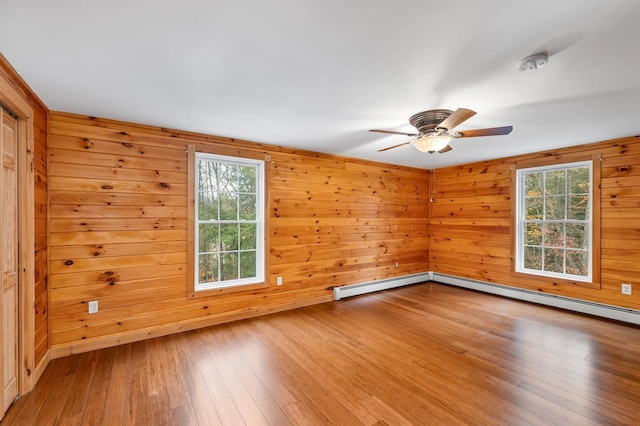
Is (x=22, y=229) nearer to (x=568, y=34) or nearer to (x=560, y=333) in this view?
(x=568, y=34)

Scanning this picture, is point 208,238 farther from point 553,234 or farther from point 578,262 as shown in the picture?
point 578,262

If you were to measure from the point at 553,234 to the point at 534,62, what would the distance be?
3685 millimetres

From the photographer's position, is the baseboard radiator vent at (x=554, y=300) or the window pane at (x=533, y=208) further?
the window pane at (x=533, y=208)

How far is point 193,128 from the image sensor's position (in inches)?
130

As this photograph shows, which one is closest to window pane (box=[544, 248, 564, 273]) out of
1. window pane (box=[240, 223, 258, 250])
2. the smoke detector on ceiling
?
the smoke detector on ceiling

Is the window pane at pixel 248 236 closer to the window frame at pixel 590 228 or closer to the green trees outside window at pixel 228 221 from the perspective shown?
the green trees outside window at pixel 228 221

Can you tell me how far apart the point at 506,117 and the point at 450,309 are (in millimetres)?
2695

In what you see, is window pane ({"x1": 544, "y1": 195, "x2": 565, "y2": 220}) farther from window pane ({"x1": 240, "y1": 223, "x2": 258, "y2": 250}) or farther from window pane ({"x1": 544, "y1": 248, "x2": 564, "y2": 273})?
window pane ({"x1": 240, "y1": 223, "x2": 258, "y2": 250})

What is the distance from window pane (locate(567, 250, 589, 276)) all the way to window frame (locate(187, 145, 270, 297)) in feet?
14.4

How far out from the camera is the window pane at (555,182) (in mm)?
4328

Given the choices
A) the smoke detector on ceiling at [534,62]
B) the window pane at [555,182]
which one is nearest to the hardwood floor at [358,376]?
the window pane at [555,182]

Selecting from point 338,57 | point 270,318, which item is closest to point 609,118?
point 338,57

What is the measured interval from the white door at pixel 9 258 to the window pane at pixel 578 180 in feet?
20.4

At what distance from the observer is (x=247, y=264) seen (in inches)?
156
